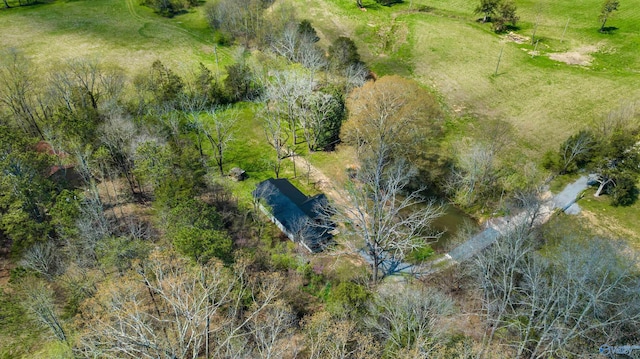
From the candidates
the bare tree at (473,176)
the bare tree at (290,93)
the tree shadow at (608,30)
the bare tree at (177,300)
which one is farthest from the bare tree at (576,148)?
the tree shadow at (608,30)

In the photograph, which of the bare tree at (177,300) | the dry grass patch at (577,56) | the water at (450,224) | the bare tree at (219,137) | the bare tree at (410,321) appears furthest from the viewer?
the dry grass patch at (577,56)

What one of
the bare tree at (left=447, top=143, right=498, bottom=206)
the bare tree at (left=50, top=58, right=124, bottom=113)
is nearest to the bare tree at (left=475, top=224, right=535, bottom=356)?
the bare tree at (left=447, top=143, right=498, bottom=206)

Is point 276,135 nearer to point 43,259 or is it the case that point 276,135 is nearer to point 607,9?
point 43,259

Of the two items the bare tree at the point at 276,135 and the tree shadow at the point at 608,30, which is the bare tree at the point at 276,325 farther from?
the tree shadow at the point at 608,30

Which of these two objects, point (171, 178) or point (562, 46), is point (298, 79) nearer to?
point (171, 178)

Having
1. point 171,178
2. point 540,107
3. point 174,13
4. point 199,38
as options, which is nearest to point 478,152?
point 540,107

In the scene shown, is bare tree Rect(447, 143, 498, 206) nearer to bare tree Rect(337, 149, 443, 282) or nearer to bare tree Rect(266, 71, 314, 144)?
bare tree Rect(337, 149, 443, 282)

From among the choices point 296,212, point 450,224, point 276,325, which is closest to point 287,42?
point 296,212
